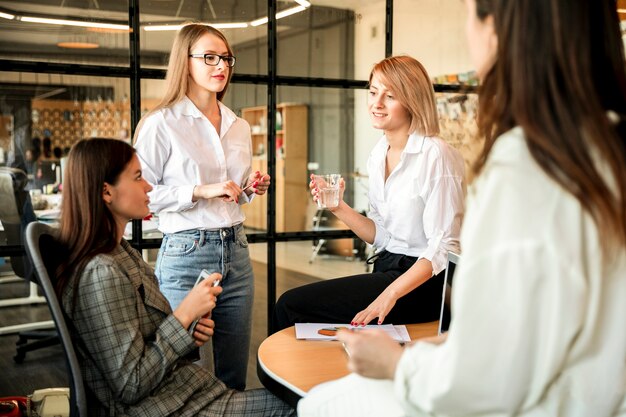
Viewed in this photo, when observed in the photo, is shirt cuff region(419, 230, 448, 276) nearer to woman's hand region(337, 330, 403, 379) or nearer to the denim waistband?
the denim waistband

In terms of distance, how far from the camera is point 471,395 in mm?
1046

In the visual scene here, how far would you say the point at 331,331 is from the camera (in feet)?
7.04

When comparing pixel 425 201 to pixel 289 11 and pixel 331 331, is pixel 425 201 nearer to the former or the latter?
pixel 331 331

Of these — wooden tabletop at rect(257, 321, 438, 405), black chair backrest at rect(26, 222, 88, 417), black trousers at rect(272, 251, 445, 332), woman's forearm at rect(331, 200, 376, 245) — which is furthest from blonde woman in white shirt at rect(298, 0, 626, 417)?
woman's forearm at rect(331, 200, 376, 245)

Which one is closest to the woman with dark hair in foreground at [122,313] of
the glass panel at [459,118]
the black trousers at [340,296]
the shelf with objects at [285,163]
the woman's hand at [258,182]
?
the black trousers at [340,296]

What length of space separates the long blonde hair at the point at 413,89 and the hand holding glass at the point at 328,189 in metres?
0.38

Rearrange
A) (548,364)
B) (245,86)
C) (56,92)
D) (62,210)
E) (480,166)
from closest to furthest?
(548,364) < (480,166) < (62,210) < (56,92) < (245,86)

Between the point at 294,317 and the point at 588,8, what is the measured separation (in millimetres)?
1715

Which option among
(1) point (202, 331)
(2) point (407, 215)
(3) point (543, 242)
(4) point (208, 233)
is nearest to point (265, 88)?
(4) point (208, 233)

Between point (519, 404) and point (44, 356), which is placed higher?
point (519, 404)

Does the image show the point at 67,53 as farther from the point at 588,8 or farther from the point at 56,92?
the point at 588,8

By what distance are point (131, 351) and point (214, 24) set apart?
1929 mm

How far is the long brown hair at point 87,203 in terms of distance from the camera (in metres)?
1.77

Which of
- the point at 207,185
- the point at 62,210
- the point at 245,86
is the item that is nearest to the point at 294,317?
the point at 207,185
